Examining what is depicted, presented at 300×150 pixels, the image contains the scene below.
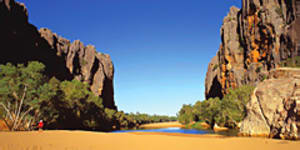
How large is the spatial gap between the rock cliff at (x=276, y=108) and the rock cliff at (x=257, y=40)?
29.6 metres

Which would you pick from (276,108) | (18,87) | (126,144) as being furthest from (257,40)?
(126,144)

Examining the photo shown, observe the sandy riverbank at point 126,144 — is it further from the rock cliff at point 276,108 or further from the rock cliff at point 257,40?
the rock cliff at point 257,40

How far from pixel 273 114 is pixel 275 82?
3.81 m

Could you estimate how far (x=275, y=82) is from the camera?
24078 mm

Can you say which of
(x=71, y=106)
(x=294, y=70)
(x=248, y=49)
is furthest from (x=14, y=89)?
(x=248, y=49)

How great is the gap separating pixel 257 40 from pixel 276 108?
62.8 metres

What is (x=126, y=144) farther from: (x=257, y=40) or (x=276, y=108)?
(x=257, y=40)

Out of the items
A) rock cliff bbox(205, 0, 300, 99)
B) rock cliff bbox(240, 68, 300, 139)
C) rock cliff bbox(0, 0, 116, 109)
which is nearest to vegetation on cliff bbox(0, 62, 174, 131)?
rock cliff bbox(240, 68, 300, 139)

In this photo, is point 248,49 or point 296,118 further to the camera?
point 248,49

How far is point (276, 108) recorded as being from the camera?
2211 cm

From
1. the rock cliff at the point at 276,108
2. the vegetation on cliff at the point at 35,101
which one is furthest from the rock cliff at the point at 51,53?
the rock cliff at the point at 276,108

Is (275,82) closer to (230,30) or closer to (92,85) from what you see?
(230,30)

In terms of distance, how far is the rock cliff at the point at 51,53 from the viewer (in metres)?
81.0

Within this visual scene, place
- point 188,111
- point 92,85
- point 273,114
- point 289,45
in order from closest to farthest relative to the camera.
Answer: point 273,114, point 289,45, point 188,111, point 92,85
